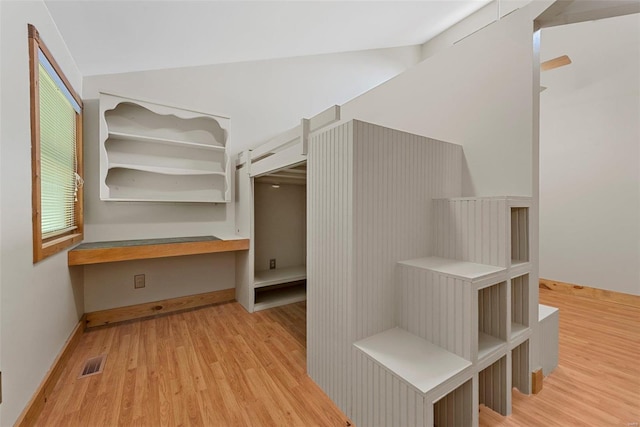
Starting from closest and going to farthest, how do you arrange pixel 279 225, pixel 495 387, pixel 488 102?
pixel 495 387
pixel 488 102
pixel 279 225

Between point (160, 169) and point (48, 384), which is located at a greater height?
point (160, 169)

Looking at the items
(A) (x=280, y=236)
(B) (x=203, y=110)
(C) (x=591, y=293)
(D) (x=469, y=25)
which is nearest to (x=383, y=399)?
(A) (x=280, y=236)

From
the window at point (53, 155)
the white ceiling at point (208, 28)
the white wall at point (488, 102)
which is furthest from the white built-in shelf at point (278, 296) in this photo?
the white ceiling at point (208, 28)

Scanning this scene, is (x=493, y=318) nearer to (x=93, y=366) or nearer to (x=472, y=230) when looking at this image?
(x=472, y=230)

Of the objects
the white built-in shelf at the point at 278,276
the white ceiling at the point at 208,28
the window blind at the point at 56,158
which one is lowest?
the white built-in shelf at the point at 278,276

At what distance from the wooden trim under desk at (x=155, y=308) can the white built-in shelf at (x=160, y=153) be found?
1019 millimetres

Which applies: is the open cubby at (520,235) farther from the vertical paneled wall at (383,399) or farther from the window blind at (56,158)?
the window blind at (56,158)

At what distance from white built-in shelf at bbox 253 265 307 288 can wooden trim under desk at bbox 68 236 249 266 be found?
0.39 meters

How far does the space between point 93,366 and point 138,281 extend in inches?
35.5

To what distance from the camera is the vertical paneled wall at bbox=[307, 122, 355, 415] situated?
1302mm

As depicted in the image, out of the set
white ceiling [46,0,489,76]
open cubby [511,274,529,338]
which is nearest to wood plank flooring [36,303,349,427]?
open cubby [511,274,529,338]

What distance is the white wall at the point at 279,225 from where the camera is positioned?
302 centimetres

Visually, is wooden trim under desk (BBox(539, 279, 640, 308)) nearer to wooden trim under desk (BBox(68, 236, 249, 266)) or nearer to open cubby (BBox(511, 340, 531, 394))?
open cubby (BBox(511, 340, 531, 394))

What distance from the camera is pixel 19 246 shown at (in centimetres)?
117
